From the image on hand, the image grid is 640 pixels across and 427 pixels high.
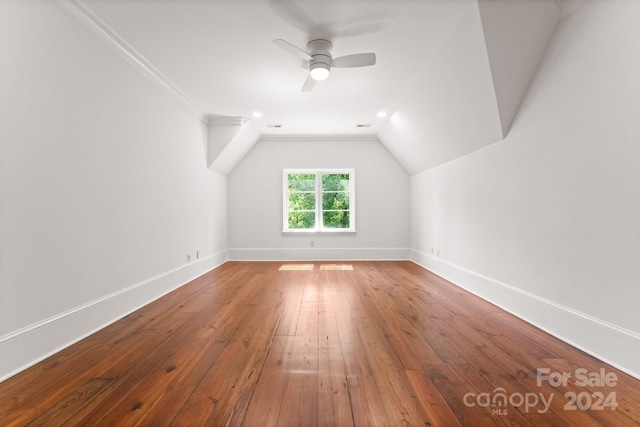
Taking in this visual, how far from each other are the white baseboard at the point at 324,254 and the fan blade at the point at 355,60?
4.10m

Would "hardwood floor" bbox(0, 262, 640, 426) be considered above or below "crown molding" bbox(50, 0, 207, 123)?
below

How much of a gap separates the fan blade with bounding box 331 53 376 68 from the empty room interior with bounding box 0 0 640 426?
0.03m

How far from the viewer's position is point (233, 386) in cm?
165

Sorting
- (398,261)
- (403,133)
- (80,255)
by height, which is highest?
(403,133)

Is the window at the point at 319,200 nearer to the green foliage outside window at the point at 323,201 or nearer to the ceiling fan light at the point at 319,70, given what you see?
the green foliage outside window at the point at 323,201

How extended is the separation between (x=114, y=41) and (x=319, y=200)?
438cm

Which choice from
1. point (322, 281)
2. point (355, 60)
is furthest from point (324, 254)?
point (355, 60)

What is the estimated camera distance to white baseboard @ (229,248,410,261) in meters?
6.19

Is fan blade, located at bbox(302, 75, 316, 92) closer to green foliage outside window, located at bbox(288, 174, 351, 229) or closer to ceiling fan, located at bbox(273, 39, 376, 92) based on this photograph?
ceiling fan, located at bbox(273, 39, 376, 92)

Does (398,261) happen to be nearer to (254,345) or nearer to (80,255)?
(254,345)

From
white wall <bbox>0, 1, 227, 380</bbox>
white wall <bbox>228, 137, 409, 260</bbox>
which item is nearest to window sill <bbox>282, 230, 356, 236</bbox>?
white wall <bbox>228, 137, 409, 260</bbox>

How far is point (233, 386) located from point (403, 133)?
180 inches

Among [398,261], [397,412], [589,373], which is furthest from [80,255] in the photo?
[398,261]

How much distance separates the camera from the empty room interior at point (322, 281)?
1.62 m
